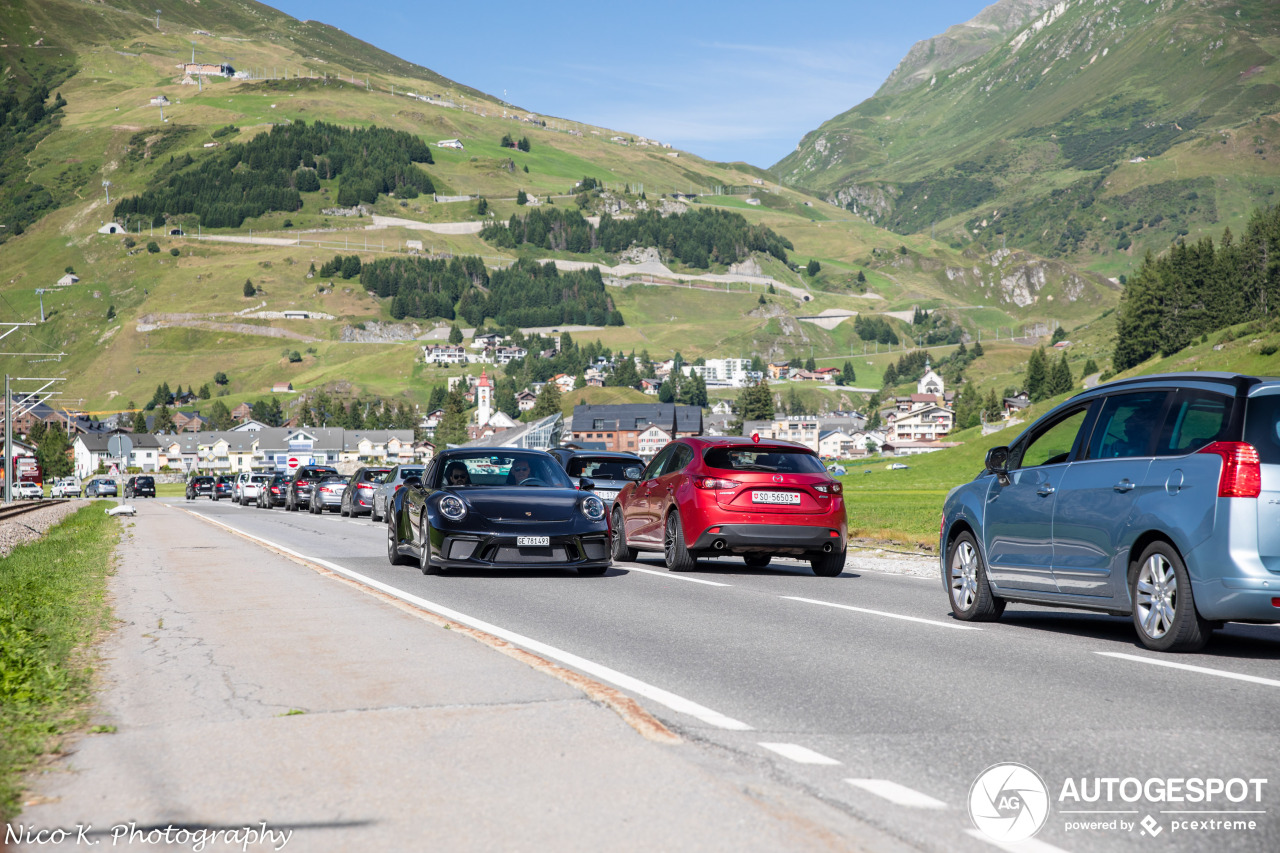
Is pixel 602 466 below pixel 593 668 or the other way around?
the other way around

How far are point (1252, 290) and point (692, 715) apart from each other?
6229 inches

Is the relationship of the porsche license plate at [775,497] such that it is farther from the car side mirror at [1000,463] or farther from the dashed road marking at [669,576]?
the car side mirror at [1000,463]

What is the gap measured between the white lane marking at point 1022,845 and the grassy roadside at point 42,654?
11.9ft

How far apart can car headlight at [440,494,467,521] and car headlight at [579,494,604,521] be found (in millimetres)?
1511

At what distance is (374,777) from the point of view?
213 inches

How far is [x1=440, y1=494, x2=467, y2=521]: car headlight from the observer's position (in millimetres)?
15789

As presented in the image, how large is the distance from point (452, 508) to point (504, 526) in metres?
0.71

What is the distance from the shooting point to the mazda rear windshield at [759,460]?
17.1 meters

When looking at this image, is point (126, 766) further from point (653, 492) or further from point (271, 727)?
point (653, 492)

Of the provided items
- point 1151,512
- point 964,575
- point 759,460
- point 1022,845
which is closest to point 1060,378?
point 759,460

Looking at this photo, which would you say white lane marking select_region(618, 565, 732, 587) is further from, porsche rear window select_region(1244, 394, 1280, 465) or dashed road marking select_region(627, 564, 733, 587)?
porsche rear window select_region(1244, 394, 1280, 465)

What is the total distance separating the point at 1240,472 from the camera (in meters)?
8.46

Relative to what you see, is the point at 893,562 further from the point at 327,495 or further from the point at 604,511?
the point at 327,495

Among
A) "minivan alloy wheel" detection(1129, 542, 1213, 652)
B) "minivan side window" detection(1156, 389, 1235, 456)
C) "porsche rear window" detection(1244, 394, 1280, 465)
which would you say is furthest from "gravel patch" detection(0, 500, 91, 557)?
"porsche rear window" detection(1244, 394, 1280, 465)
